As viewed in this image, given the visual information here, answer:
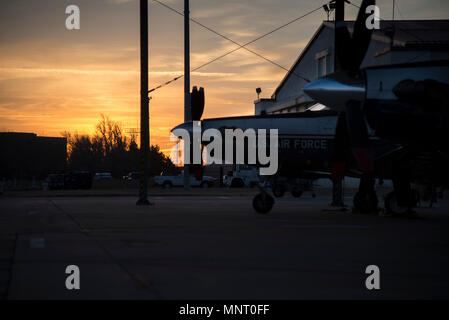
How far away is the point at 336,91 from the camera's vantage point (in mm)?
13508

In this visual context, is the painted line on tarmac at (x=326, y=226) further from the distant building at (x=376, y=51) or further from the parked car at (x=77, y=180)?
the parked car at (x=77, y=180)

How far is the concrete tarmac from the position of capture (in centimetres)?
629

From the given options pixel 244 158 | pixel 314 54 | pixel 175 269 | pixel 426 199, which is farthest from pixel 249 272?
pixel 314 54

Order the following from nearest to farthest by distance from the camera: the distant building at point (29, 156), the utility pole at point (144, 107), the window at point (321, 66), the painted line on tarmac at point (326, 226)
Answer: the painted line on tarmac at point (326, 226), the utility pole at point (144, 107), the window at point (321, 66), the distant building at point (29, 156)

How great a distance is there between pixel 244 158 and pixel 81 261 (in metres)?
10.8

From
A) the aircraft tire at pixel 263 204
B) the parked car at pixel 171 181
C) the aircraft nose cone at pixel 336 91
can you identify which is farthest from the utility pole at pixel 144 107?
the parked car at pixel 171 181

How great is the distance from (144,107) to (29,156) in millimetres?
85643

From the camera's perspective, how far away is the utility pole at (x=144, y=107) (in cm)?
2483

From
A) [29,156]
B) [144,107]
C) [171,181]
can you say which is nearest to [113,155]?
[29,156]

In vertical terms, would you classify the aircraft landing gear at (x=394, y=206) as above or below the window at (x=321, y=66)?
below

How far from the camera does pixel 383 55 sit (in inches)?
1796

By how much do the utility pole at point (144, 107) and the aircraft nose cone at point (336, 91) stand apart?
1250 cm

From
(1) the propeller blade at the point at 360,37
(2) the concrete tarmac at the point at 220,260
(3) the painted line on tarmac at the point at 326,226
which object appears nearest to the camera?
(2) the concrete tarmac at the point at 220,260
